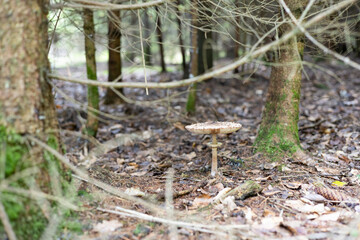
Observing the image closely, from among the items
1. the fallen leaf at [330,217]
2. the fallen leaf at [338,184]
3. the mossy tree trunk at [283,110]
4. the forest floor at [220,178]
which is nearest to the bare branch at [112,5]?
the forest floor at [220,178]

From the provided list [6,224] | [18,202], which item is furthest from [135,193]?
[6,224]

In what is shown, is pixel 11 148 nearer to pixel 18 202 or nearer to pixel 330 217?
pixel 18 202

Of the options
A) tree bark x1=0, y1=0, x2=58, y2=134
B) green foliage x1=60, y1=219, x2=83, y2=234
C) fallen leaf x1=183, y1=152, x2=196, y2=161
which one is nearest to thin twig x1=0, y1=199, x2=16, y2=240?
green foliage x1=60, y1=219, x2=83, y2=234

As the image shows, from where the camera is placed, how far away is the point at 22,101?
2586 millimetres

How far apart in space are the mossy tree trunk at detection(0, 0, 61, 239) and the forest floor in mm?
266

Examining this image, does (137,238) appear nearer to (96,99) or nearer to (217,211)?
(217,211)

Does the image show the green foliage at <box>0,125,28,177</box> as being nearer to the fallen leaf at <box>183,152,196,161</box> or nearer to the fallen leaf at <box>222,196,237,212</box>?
the fallen leaf at <box>222,196,237,212</box>

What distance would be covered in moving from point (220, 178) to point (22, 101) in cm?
255

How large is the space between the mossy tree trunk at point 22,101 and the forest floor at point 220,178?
10.5 inches

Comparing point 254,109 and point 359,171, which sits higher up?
point 254,109

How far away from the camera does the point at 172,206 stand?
3375 mm

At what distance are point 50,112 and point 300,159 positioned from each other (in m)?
3.40

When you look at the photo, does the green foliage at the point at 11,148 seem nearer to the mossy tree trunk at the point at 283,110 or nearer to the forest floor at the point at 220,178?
the forest floor at the point at 220,178

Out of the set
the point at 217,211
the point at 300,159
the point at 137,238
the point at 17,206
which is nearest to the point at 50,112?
the point at 17,206
